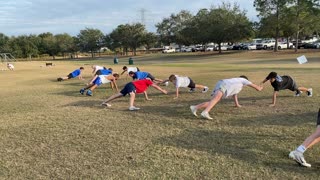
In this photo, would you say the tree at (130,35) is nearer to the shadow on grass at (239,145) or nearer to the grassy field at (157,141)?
the grassy field at (157,141)

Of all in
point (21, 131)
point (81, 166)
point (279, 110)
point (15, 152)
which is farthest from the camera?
point (279, 110)

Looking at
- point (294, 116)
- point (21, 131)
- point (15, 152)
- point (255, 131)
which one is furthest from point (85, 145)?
point (294, 116)

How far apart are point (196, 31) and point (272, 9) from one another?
16.6m

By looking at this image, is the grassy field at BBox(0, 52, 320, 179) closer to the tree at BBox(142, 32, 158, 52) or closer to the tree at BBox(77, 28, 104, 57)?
the tree at BBox(142, 32, 158, 52)

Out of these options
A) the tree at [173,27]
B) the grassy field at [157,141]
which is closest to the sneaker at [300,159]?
the grassy field at [157,141]

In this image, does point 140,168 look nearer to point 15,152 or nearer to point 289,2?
point 15,152

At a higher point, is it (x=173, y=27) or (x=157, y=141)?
(x=173, y=27)

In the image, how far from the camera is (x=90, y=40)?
293ft

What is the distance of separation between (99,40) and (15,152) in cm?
8686

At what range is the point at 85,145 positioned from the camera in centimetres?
617

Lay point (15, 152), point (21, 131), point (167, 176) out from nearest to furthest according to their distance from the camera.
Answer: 1. point (167, 176)
2. point (15, 152)
3. point (21, 131)

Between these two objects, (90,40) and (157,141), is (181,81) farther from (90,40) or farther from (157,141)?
(90,40)

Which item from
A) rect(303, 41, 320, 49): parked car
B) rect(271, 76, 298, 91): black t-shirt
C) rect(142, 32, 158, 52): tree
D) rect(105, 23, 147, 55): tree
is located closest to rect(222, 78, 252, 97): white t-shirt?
rect(271, 76, 298, 91): black t-shirt

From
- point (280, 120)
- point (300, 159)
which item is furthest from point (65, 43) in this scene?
point (300, 159)
